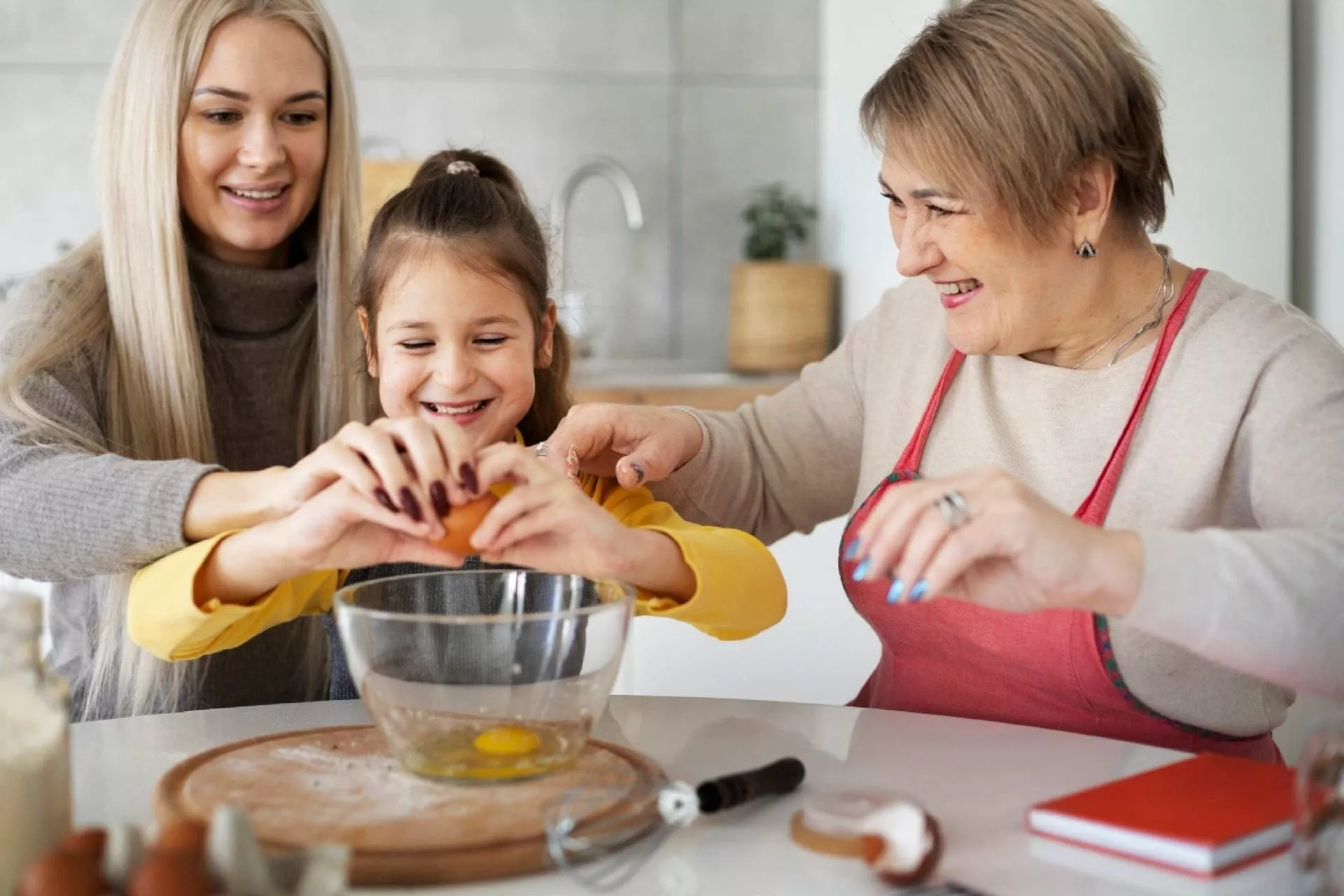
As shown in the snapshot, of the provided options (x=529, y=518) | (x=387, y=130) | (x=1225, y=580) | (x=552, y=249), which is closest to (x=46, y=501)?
(x=529, y=518)

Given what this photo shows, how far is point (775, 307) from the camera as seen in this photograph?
336 centimetres

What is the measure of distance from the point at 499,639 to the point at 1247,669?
596mm

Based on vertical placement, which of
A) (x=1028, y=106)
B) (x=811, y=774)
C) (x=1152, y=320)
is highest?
(x=1028, y=106)

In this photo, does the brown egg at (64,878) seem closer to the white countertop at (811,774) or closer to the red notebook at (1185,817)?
the white countertop at (811,774)

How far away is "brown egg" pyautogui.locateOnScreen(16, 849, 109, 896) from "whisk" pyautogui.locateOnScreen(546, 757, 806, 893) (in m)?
0.27

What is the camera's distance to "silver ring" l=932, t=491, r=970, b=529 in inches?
38.4

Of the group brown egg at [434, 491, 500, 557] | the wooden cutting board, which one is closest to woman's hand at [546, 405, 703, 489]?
brown egg at [434, 491, 500, 557]

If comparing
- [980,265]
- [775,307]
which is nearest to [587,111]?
[775,307]

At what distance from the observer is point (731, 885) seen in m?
0.85

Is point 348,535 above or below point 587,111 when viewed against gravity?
below

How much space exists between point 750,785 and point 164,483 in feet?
2.15

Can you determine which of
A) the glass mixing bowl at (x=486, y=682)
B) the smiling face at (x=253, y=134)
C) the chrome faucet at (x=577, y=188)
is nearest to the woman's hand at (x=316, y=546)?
the glass mixing bowl at (x=486, y=682)

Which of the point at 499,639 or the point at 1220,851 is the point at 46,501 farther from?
the point at 1220,851

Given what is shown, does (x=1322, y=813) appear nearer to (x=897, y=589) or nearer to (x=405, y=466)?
(x=897, y=589)
